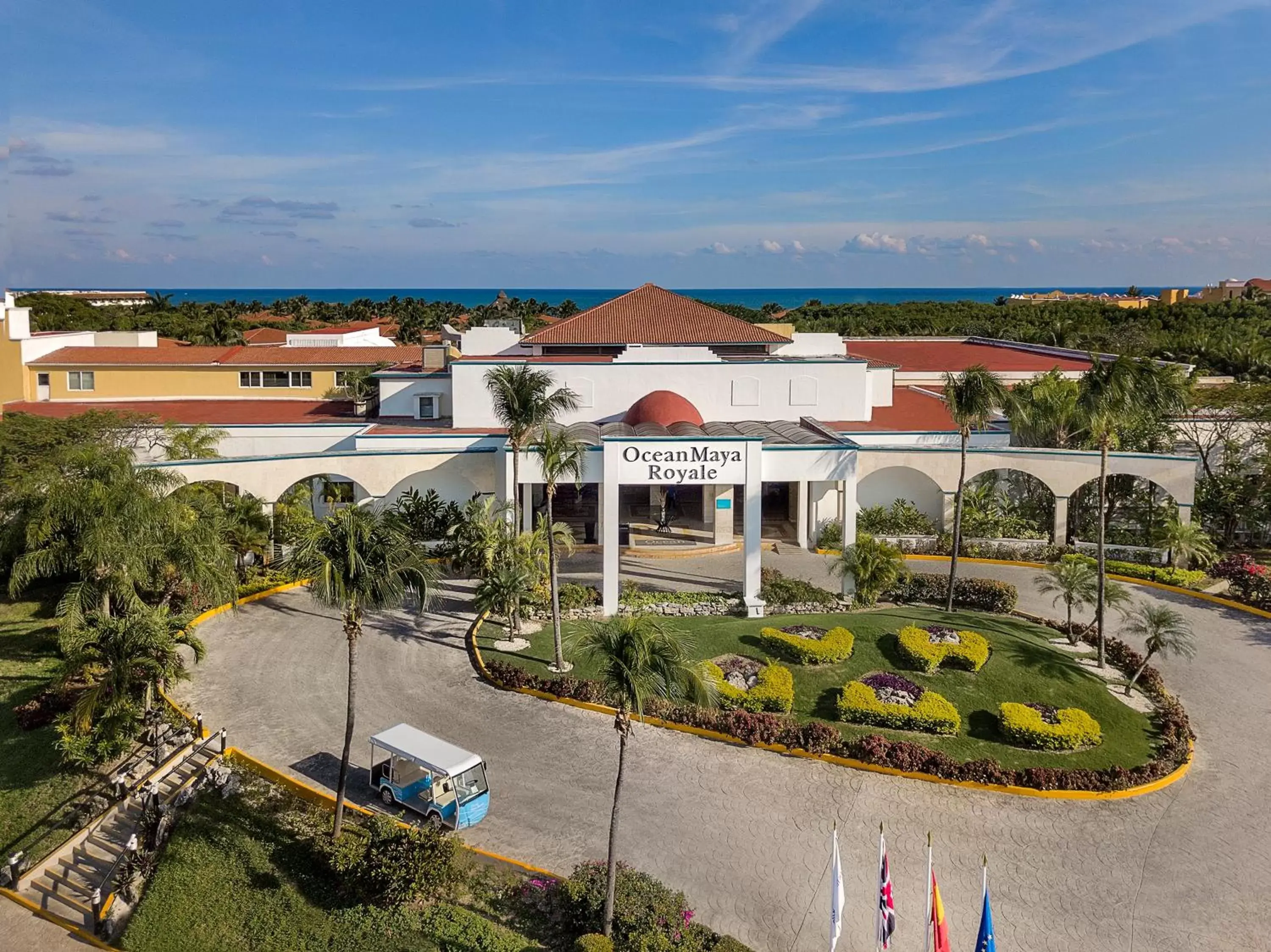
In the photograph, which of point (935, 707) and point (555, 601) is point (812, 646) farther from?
point (555, 601)

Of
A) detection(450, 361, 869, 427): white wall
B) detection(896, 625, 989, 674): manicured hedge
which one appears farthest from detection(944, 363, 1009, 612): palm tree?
detection(450, 361, 869, 427): white wall

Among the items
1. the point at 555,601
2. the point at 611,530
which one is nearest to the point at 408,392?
the point at 611,530

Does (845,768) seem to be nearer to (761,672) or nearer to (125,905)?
(761,672)

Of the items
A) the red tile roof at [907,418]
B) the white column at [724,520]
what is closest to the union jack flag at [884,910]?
the white column at [724,520]

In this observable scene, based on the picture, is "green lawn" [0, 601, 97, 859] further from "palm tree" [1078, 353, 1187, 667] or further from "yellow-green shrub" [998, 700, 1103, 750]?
"palm tree" [1078, 353, 1187, 667]

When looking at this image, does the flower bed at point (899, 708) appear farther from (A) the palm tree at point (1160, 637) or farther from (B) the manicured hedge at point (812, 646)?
(A) the palm tree at point (1160, 637)

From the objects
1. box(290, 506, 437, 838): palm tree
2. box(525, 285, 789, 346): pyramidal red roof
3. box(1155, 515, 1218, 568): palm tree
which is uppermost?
box(525, 285, 789, 346): pyramidal red roof
